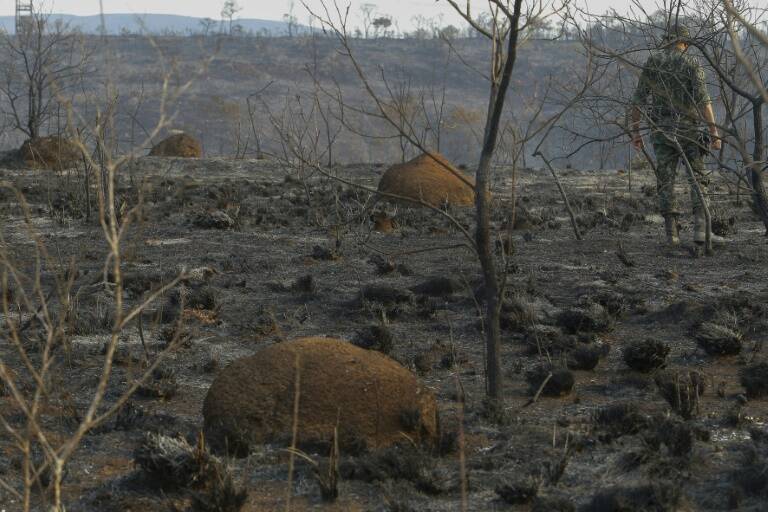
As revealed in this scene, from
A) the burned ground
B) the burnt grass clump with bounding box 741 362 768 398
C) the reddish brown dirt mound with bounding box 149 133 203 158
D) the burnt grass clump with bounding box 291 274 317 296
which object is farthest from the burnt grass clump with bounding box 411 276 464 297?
the reddish brown dirt mound with bounding box 149 133 203 158

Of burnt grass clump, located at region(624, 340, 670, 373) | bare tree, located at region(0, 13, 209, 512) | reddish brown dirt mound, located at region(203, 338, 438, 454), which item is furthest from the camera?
burnt grass clump, located at region(624, 340, 670, 373)

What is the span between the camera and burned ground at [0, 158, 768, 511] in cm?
346

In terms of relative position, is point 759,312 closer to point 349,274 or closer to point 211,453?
point 349,274

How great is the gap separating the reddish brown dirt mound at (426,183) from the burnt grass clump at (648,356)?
21.3 feet

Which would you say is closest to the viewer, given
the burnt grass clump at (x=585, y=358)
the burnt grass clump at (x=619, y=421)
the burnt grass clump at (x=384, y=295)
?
the burnt grass clump at (x=619, y=421)

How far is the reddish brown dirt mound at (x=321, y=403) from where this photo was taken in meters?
3.82

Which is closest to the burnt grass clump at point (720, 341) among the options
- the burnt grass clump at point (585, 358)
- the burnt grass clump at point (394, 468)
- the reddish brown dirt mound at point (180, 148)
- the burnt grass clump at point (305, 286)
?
the burnt grass clump at point (585, 358)

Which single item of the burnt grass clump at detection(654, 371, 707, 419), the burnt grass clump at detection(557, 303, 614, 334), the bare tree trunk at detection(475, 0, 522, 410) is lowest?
the burnt grass clump at detection(557, 303, 614, 334)

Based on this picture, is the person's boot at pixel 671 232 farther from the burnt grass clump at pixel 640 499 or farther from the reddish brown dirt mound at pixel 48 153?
the reddish brown dirt mound at pixel 48 153

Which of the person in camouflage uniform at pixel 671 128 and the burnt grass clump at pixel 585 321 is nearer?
the burnt grass clump at pixel 585 321

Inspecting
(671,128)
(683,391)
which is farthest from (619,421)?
(671,128)

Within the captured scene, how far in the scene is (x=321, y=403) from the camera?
3838 millimetres

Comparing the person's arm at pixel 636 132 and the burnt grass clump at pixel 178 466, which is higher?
the person's arm at pixel 636 132

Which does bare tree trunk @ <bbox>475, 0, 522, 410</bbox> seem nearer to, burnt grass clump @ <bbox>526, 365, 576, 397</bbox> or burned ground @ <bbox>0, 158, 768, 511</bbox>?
burned ground @ <bbox>0, 158, 768, 511</bbox>
